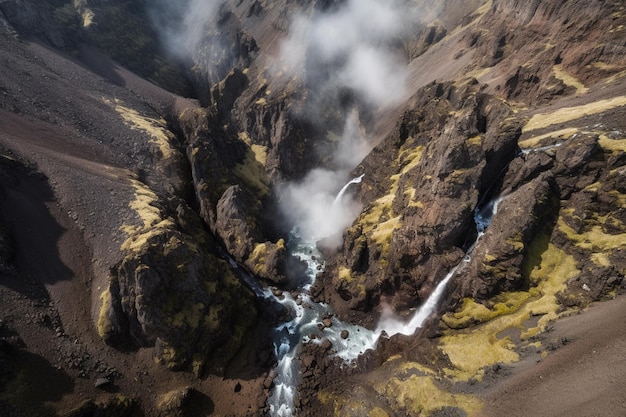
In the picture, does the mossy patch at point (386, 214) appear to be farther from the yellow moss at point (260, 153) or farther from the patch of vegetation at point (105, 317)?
the patch of vegetation at point (105, 317)

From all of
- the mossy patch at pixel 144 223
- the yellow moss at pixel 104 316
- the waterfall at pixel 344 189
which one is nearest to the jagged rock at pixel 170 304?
the yellow moss at pixel 104 316

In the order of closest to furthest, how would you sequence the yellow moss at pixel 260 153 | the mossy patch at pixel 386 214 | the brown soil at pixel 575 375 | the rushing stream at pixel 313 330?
the brown soil at pixel 575 375 → the rushing stream at pixel 313 330 → the mossy patch at pixel 386 214 → the yellow moss at pixel 260 153

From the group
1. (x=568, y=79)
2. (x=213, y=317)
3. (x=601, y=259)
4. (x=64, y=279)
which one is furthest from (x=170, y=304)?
(x=568, y=79)

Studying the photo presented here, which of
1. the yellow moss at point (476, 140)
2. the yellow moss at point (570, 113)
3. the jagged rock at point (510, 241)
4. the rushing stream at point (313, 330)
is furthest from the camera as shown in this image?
the yellow moss at point (570, 113)

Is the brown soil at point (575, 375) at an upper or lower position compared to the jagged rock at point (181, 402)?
lower

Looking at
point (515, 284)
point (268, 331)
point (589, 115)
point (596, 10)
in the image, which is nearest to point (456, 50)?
point (596, 10)

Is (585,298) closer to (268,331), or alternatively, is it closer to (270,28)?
(268,331)
